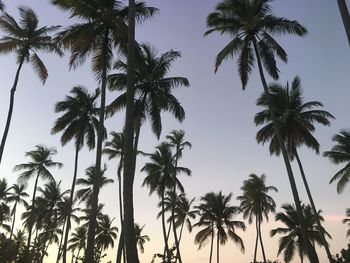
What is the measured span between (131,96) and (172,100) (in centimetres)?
1295

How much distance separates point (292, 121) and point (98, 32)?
1673cm

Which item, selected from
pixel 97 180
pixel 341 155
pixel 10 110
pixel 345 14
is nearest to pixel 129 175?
pixel 97 180

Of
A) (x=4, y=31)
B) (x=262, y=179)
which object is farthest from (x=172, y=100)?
(x=262, y=179)

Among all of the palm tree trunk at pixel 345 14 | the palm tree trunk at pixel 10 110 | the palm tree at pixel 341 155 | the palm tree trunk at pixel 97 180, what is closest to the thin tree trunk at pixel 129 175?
the palm tree trunk at pixel 97 180

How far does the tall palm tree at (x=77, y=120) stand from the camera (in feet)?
102

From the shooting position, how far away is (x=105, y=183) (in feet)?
159

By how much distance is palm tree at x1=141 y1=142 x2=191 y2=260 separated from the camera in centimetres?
4206

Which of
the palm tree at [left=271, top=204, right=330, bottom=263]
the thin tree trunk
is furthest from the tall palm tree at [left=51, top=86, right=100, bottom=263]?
the palm tree at [left=271, top=204, right=330, bottom=263]

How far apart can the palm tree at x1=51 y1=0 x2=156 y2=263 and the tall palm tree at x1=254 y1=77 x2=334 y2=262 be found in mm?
14236

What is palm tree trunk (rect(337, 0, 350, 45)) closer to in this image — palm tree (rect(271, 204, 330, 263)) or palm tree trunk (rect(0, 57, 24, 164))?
palm tree trunk (rect(0, 57, 24, 164))

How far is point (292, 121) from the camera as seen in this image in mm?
29547

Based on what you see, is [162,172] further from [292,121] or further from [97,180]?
[97,180]

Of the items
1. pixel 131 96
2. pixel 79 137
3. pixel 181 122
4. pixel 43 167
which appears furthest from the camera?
pixel 43 167

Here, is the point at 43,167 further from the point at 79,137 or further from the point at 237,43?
the point at 237,43
